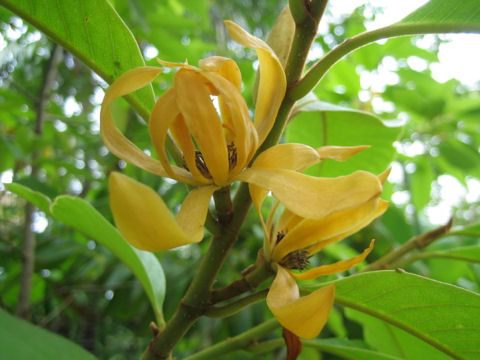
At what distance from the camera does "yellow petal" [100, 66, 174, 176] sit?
53 cm

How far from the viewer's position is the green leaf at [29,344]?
1.32 ft

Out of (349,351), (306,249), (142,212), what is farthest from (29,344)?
(349,351)

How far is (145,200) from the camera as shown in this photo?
0.45m

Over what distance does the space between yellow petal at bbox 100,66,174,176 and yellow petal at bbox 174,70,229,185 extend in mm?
35

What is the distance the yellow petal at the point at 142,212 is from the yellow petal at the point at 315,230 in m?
0.20

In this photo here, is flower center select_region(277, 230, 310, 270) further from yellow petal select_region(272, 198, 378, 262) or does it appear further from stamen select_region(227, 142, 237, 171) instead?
stamen select_region(227, 142, 237, 171)

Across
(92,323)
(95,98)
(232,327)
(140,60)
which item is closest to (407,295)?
(140,60)

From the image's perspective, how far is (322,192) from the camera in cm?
50

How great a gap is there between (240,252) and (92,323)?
65 cm

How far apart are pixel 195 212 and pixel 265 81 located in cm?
20

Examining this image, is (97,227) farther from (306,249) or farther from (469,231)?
(469,231)

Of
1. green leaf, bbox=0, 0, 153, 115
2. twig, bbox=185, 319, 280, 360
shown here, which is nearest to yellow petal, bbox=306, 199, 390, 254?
twig, bbox=185, 319, 280, 360

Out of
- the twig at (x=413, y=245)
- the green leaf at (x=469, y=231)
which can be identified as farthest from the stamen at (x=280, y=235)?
the green leaf at (x=469, y=231)

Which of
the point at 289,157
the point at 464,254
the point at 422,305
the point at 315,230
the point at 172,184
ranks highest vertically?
the point at 289,157
